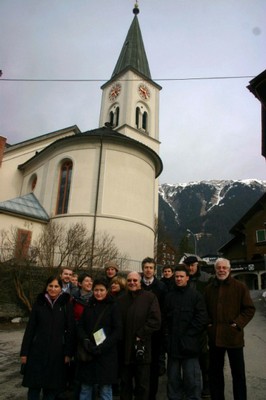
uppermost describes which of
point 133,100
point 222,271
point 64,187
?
point 133,100

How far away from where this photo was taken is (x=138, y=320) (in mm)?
4199

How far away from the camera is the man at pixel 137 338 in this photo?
4.04 meters

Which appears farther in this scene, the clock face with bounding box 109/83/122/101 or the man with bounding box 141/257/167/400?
the clock face with bounding box 109/83/122/101

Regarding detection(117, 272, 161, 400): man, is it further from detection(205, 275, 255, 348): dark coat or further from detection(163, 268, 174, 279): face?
detection(163, 268, 174, 279): face

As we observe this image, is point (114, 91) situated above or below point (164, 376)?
above

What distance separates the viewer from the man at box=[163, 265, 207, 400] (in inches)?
159

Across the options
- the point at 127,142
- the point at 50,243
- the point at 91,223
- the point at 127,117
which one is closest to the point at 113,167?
the point at 127,142

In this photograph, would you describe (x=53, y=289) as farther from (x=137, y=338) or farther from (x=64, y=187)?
(x=64, y=187)

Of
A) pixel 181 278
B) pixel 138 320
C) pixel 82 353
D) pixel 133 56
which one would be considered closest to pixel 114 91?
pixel 133 56

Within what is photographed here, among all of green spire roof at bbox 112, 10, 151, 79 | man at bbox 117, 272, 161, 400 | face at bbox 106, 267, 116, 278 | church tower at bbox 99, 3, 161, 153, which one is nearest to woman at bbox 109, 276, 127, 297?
face at bbox 106, 267, 116, 278

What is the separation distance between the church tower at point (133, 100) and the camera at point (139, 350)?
96.5 ft

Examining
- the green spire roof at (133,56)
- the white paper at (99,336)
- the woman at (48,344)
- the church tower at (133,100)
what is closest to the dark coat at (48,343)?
the woman at (48,344)

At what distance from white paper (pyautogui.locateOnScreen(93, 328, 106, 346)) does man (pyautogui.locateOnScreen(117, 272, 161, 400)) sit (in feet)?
1.29

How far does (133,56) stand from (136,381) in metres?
40.9
